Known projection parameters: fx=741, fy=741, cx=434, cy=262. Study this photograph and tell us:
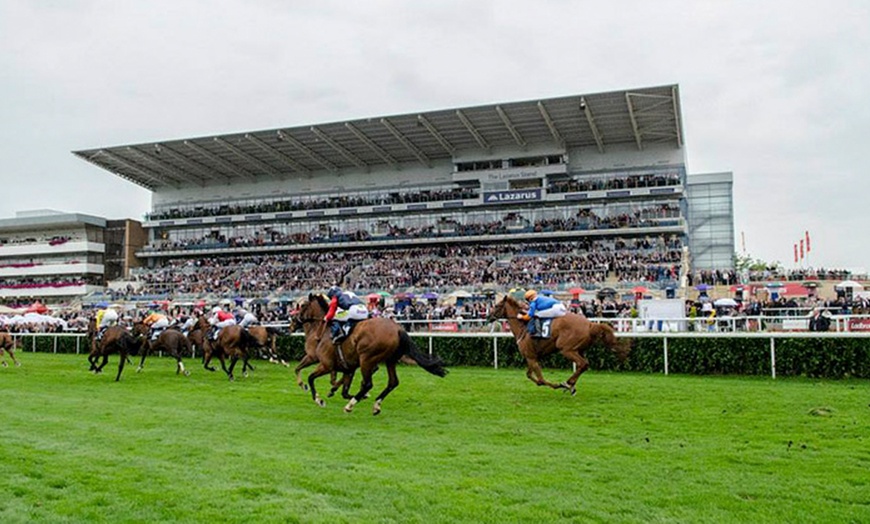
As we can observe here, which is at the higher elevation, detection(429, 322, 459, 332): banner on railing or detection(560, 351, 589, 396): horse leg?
detection(429, 322, 459, 332): banner on railing

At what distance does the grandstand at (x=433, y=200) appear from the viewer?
42688mm

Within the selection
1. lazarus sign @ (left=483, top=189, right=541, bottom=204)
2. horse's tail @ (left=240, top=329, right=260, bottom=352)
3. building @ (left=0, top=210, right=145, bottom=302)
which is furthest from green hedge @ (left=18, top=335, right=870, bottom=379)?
building @ (left=0, top=210, right=145, bottom=302)

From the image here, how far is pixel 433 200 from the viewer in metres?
49.4

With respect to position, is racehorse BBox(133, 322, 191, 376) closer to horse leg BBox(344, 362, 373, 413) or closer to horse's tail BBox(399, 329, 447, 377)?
horse leg BBox(344, 362, 373, 413)

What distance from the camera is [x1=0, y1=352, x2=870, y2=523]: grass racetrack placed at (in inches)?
199

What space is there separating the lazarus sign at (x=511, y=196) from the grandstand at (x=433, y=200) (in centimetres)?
11

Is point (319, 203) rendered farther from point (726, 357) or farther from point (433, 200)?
point (726, 357)

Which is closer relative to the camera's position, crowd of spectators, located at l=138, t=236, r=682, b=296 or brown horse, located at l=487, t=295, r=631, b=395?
brown horse, located at l=487, t=295, r=631, b=395

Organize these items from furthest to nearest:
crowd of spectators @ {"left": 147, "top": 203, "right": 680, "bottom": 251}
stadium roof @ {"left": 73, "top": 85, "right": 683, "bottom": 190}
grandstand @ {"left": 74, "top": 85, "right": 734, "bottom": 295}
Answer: crowd of spectators @ {"left": 147, "top": 203, "right": 680, "bottom": 251}, stadium roof @ {"left": 73, "top": 85, "right": 683, "bottom": 190}, grandstand @ {"left": 74, "top": 85, "right": 734, "bottom": 295}


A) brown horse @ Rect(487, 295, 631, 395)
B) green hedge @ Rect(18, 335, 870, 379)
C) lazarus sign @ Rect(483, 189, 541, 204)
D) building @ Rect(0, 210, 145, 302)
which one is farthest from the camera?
building @ Rect(0, 210, 145, 302)

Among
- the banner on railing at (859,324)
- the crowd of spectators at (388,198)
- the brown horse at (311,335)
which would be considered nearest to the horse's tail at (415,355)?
the brown horse at (311,335)

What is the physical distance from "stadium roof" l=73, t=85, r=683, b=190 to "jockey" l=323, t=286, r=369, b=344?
111ft

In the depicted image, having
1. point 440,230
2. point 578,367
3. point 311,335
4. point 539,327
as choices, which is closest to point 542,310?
point 539,327

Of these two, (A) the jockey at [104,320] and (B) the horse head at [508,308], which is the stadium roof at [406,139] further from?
(B) the horse head at [508,308]
